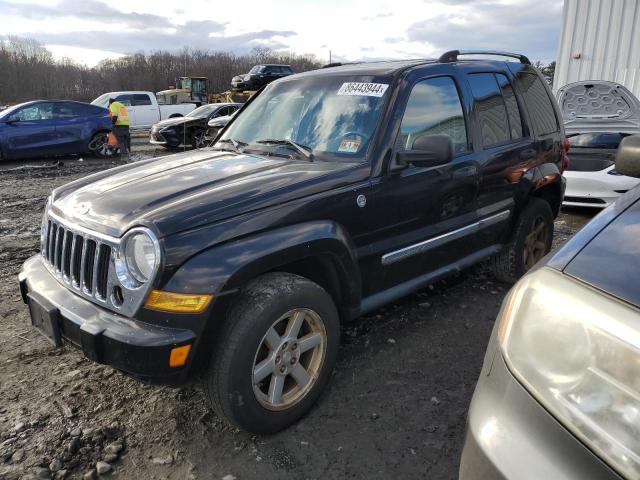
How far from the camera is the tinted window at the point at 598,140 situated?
729 centimetres

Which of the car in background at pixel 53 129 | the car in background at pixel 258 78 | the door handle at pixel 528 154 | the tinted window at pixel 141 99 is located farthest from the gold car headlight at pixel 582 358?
the car in background at pixel 258 78

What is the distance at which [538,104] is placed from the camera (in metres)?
4.42

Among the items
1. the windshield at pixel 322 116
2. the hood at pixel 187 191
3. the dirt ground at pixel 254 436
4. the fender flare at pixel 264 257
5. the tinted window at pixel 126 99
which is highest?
the tinted window at pixel 126 99

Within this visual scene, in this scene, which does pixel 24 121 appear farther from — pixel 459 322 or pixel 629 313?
pixel 629 313

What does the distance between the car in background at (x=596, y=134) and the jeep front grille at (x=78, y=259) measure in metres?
6.52

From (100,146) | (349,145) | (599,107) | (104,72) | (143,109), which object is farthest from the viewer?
(104,72)

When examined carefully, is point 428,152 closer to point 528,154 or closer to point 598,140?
point 528,154

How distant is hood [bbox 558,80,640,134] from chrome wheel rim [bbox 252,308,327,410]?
21.2 feet

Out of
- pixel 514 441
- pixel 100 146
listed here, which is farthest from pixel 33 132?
pixel 514 441

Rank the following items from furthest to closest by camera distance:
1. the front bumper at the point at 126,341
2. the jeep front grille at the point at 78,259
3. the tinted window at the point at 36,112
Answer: the tinted window at the point at 36,112, the jeep front grille at the point at 78,259, the front bumper at the point at 126,341

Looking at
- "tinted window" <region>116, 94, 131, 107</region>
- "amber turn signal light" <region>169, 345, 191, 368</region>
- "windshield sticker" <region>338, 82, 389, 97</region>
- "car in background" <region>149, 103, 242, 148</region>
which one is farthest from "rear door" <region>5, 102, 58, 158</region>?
"amber turn signal light" <region>169, 345, 191, 368</region>

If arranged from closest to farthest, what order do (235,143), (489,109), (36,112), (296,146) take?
(296,146), (235,143), (489,109), (36,112)

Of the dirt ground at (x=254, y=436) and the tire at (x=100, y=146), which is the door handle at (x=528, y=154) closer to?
the dirt ground at (x=254, y=436)

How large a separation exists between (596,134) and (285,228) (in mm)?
6722
